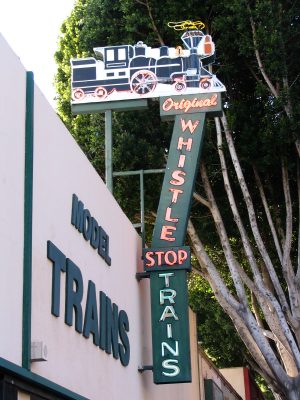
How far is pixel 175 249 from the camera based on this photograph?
1403cm

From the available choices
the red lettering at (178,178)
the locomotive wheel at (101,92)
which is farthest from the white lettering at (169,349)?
the locomotive wheel at (101,92)

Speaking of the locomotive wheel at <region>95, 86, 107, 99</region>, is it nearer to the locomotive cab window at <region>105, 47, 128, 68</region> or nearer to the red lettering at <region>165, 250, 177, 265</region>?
the locomotive cab window at <region>105, 47, 128, 68</region>

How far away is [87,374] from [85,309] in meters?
0.82

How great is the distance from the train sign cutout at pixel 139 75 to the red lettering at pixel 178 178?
5.71ft

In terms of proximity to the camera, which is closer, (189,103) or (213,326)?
(189,103)

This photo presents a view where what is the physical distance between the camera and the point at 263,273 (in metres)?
22.3

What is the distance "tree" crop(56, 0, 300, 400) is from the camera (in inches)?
757

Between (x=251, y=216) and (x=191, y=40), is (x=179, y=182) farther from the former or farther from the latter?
(x=251, y=216)

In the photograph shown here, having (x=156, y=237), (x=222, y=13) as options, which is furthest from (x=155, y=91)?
(x=222, y=13)

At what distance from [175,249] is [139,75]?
3.78 metres

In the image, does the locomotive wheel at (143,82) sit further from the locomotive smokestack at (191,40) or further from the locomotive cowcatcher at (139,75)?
the locomotive smokestack at (191,40)

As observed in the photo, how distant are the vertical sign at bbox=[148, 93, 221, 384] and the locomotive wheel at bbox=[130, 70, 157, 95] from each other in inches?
17.0

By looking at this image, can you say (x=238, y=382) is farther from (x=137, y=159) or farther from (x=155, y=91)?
(x=155, y=91)

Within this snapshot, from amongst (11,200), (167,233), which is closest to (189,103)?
(167,233)
